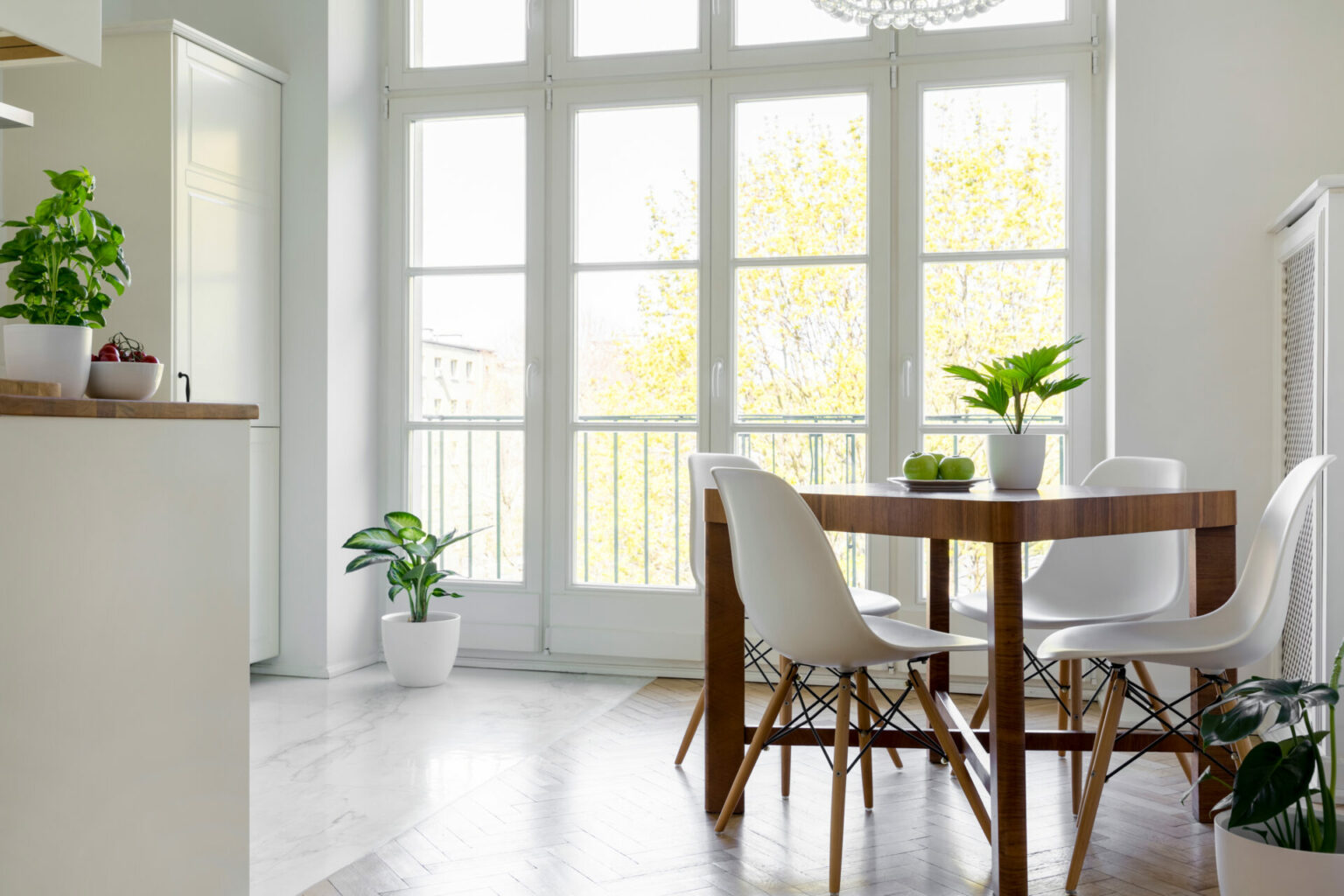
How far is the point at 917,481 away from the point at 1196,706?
2.78 feet

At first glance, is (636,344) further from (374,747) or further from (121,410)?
(121,410)

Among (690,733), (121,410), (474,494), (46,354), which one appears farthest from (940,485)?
(474,494)

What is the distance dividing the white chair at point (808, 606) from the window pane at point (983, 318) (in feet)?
6.10

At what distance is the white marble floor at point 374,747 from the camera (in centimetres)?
260

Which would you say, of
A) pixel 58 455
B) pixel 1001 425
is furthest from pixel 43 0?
pixel 1001 425

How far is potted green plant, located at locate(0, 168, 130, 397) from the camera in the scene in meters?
1.84

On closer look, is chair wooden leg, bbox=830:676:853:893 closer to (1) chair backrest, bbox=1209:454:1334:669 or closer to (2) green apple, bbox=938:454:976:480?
(2) green apple, bbox=938:454:976:480

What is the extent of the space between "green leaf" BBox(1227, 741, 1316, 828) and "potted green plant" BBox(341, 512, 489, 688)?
2872mm

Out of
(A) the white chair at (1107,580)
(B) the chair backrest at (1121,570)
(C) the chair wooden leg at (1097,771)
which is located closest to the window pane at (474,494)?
(A) the white chair at (1107,580)

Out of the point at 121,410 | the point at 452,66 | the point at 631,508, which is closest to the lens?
the point at 121,410

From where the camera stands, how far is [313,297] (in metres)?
4.32

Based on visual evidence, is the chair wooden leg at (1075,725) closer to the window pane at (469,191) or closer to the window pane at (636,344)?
the window pane at (636,344)

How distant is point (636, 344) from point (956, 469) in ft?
6.67

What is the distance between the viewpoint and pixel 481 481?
4.61m
